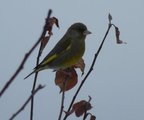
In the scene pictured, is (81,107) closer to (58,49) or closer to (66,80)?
(66,80)

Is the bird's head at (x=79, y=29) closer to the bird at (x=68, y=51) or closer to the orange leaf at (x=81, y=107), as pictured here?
the bird at (x=68, y=51)

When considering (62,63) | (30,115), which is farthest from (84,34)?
(30,115)

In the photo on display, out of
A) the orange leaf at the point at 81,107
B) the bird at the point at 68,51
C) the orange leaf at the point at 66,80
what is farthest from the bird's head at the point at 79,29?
the orange leaf at the point at 81,107

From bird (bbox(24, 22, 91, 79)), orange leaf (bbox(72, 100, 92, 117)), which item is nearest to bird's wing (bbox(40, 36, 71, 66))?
bird (bbox(24, 22, 91, 79))

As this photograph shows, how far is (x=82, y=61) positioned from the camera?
198cm

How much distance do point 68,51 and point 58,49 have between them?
0.25 ft

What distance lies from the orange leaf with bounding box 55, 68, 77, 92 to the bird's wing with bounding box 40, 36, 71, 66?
42 cm

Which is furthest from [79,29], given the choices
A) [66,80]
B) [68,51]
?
[66,80]

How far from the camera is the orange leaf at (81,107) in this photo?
1559mm

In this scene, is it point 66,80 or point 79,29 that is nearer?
→ point 66,80

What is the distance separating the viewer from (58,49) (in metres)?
2.53

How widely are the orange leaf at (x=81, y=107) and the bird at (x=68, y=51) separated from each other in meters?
0.59

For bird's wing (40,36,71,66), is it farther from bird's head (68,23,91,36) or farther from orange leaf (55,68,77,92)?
orange leaf (55,68,77,92)

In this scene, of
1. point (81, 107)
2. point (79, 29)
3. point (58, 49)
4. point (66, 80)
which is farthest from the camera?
point (79, 29)
